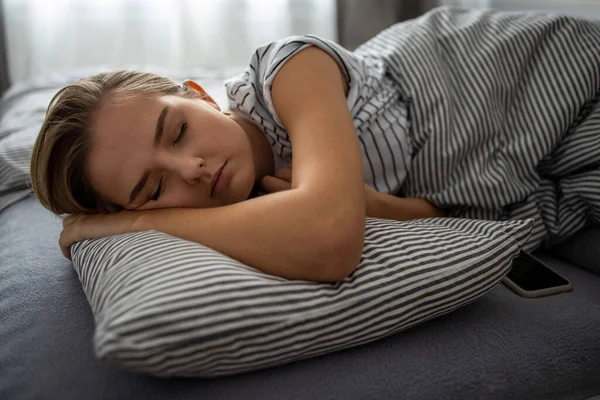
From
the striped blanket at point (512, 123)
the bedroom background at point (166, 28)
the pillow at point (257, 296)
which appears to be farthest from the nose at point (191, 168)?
the bedroom background at point (166, 28)

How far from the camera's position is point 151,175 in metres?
0.86

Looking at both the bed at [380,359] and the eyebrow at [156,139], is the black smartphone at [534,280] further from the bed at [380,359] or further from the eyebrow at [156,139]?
the eyebrow at [156,139]

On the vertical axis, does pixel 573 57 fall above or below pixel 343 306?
above

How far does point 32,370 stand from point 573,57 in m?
1.10

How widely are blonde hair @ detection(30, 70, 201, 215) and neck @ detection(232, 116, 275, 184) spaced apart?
0.17 m

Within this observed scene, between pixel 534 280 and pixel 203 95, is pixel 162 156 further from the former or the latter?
pixel 534 280

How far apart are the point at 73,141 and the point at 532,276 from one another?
2.59 feet

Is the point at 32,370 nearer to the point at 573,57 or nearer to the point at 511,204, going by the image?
the point at 511,204

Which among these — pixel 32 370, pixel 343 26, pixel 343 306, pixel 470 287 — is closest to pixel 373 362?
pixel 343 306

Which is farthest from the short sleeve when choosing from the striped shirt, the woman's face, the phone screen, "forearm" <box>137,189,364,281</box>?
the phone screen

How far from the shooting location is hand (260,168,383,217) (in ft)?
3.14

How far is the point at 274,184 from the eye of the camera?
97 cm

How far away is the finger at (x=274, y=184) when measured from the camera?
0.96 metres

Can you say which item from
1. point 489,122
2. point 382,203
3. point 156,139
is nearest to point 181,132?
point 156,139
